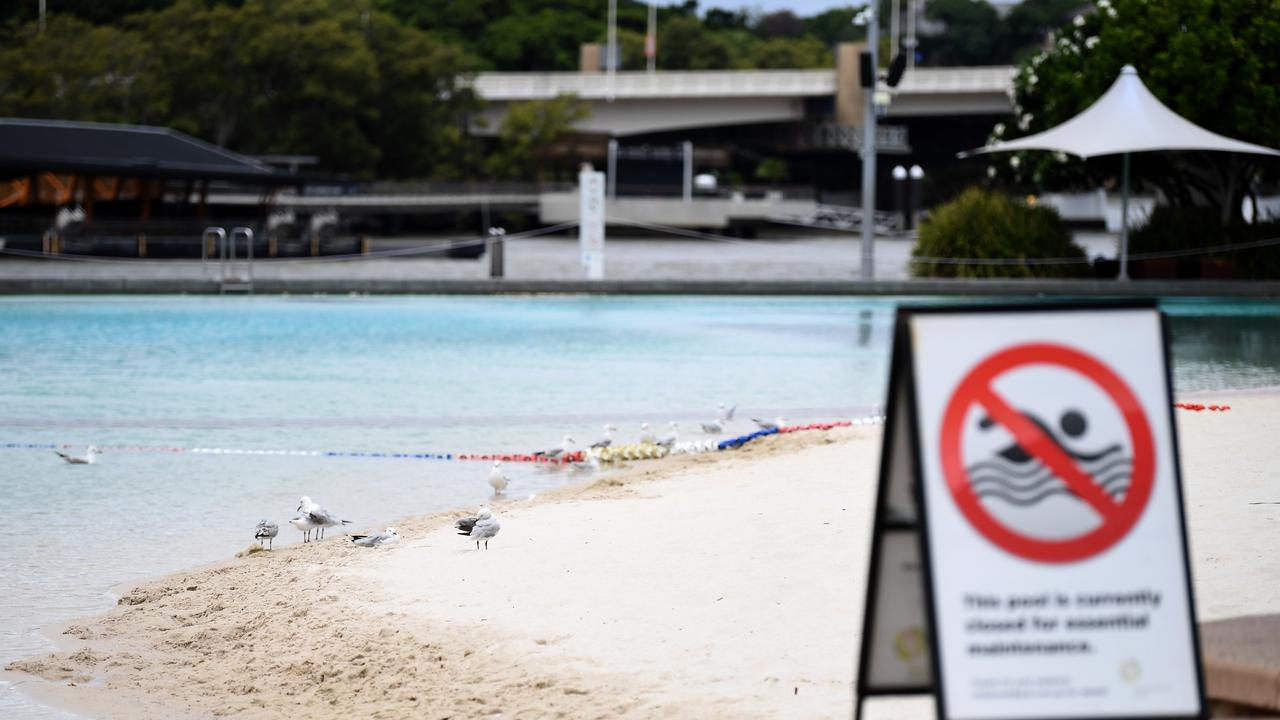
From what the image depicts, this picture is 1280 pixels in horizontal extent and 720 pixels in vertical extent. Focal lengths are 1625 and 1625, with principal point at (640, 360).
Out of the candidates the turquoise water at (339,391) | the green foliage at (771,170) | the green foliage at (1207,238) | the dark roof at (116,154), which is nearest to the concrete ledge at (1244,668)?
the turquoise water at (339,391)

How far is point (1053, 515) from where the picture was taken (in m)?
3.75

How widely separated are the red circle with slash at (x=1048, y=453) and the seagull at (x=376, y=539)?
15.9 feet

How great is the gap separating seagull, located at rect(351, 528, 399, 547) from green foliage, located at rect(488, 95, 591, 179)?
213ft

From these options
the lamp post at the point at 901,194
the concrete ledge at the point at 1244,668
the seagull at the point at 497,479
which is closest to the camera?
the concrete ledge at the point at 1244,668

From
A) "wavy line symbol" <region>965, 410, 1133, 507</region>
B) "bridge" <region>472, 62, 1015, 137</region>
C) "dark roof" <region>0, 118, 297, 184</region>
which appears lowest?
"wavy line symbol" <region>965, 410, 1133, 507</region>

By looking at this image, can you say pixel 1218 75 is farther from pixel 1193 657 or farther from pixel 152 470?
pixel 1193 657

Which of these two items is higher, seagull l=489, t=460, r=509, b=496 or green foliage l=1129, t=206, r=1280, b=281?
green foliage l=1129, t=206, r=1280, b=281

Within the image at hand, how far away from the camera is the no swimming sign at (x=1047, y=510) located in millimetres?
3658

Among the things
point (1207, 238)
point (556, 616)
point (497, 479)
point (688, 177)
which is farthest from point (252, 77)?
point (556, 616)

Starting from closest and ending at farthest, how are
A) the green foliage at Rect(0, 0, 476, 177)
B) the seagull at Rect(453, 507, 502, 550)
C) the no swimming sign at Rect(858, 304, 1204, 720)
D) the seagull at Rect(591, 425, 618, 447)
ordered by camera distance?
the no swimming sign at Rect(858, 304, 1204, 720) → the seagull at Rect(453, 507, 502, 550) → the seagull at Rect(591, 425, 618, 447) → the green foliage at Rect(0, 0, 476, 177)

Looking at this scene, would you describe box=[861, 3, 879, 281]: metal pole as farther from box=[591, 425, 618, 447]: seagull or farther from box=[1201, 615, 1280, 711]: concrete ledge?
box=[1201, 615, 1280, 711]: concrete ledge

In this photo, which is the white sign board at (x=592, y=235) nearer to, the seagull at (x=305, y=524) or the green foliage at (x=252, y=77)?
the seagull at (x=305, y=524)

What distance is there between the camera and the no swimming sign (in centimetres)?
366

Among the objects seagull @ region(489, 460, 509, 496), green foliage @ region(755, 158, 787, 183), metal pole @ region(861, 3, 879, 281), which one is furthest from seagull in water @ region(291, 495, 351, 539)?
green foliage @ region(755, 158, 787, 183)
